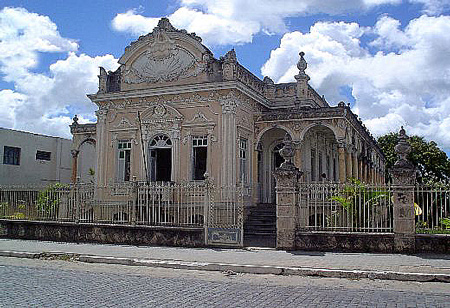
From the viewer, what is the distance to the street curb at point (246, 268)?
9414mm

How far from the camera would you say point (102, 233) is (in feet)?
50.4

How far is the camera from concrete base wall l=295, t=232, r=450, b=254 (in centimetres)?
1183

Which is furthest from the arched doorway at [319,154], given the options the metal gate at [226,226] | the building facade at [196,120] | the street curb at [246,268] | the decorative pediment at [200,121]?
the street curb at [246,268]

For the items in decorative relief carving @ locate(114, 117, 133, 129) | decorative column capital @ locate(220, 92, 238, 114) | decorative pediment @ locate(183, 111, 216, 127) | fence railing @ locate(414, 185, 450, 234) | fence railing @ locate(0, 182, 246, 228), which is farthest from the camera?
decorative relief carving @ locate(114, 117, 133, 129)

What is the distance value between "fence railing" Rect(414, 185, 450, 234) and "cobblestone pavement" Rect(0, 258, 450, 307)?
A: 10.9 ft

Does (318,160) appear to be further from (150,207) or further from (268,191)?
(150,207)

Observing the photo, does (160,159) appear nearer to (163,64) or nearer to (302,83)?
(163,64)

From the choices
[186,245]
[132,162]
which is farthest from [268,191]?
[186,245]

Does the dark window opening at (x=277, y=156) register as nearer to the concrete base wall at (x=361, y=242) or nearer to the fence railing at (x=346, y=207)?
the fence railing at (x=346, y=207)

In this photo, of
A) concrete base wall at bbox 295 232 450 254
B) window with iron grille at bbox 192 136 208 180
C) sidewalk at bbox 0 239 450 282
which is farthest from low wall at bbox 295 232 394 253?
window with iron grille at bbox 192 136 208 180

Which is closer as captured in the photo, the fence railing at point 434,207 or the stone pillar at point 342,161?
the fence railing at point 434,207

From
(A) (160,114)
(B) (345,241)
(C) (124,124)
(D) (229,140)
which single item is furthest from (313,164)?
(B) (345,241)

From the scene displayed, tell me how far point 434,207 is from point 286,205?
3.79m

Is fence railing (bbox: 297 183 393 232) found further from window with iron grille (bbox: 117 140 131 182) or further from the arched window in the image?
window with iron grille (bbox: 117 140 131 182)
